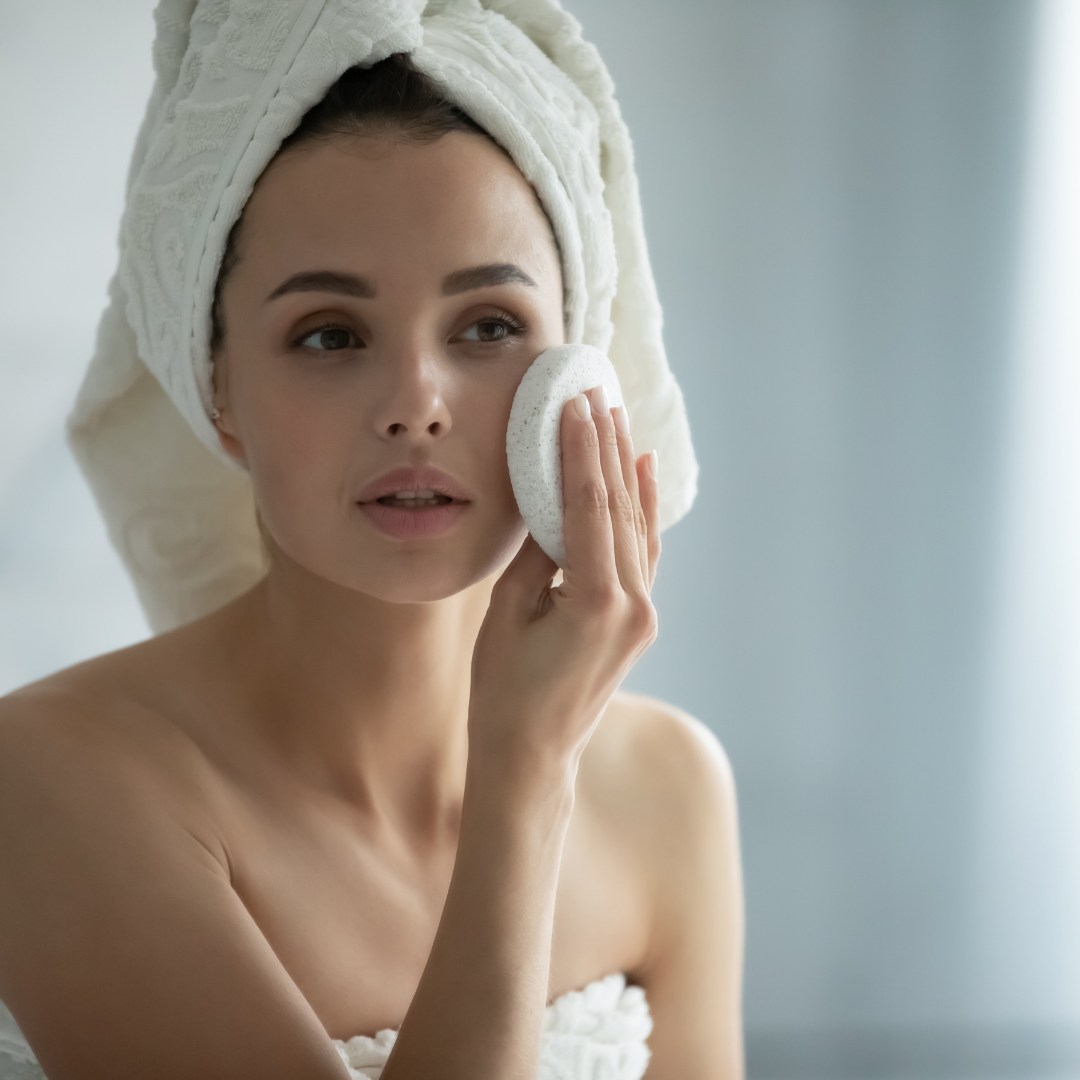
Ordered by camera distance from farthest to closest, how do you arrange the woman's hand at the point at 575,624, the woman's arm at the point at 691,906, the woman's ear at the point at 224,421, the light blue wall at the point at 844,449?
1. the light blue wall at the point at 844,449
2. the woman's arm at the point at 691,906
3. the woman's ear at the point at 224,421
4. the woman's hand at the point at 575,624

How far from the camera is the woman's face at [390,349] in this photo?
2.99 feet

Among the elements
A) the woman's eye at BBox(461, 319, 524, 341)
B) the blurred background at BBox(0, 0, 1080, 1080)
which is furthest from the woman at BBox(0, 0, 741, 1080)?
the blurred background at BBox(0, 0, 1080, 1080)

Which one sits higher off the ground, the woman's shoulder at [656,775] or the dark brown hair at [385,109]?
the dark brown hair at [385,109]

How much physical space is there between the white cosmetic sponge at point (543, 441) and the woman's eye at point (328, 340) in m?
0.17

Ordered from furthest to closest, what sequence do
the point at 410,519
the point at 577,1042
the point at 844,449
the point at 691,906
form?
the point at 844,449
the point at 691,906
the point at 577,1042
the point at 410,519

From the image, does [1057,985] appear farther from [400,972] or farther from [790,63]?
[790,63]

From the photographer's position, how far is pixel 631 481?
97cm

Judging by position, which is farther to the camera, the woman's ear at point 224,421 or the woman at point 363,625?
the woman's ear at point 224,421

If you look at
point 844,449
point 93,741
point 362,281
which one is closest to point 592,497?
point 362,281

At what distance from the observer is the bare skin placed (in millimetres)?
826

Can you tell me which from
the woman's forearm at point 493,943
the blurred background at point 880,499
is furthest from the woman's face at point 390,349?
the blurred background at point 880,499

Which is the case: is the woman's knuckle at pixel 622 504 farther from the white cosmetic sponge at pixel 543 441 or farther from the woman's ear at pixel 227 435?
the woman's ear at pixel 227 435

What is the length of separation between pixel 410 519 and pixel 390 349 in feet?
0.48

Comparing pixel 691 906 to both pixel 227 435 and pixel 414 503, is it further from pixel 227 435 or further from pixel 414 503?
pixel 227 435
